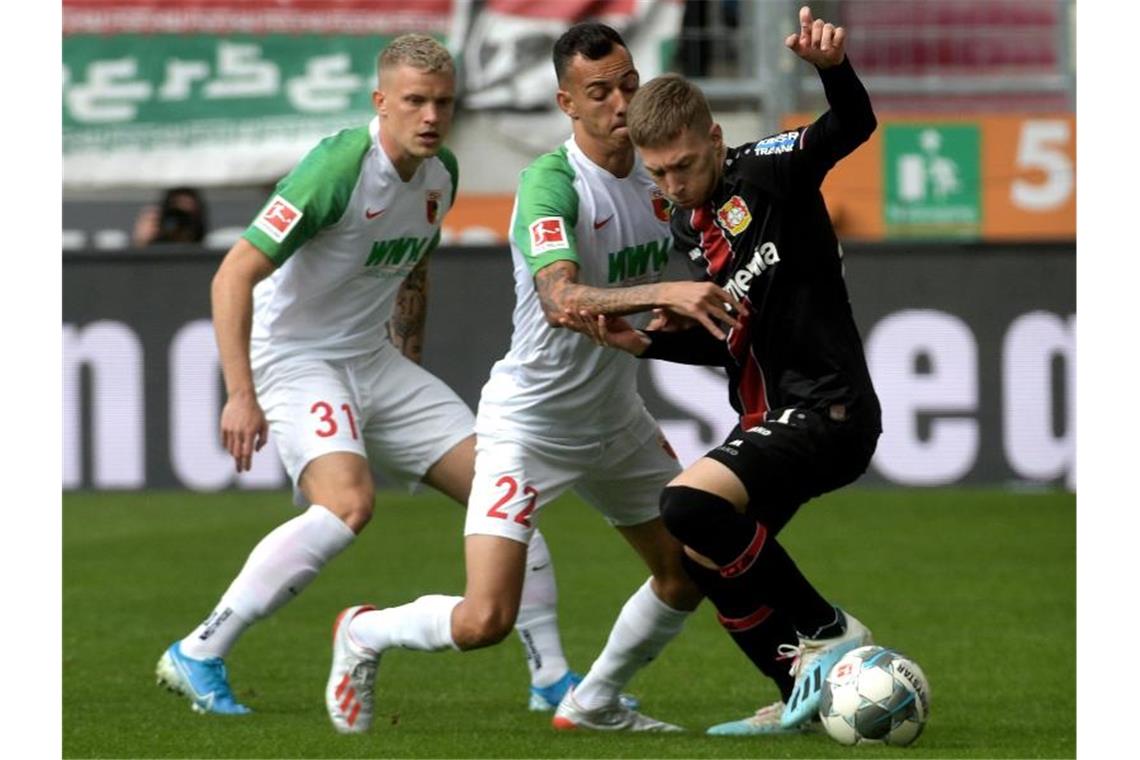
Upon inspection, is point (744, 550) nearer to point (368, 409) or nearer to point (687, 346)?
point (687, 346)

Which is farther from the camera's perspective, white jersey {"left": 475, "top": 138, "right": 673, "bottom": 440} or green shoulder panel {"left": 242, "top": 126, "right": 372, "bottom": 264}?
green shoulder panel {"left": 242, "top": 126, "right": 372, "bottom": 264}

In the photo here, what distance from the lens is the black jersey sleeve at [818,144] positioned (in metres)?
5.22

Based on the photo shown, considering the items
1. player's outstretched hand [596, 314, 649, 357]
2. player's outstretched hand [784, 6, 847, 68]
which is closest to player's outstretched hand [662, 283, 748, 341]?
player's outstretched hand [596, 314, 649, 357]

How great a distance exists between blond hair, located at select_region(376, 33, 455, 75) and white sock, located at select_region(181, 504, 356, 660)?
4.50ft

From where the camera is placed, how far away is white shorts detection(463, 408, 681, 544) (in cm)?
602

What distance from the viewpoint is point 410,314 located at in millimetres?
7078

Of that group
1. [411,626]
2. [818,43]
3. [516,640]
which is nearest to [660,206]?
[818,43]

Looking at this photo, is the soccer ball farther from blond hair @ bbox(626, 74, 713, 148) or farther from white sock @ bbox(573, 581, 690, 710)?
blond hair @ bbox(626, 74, 713, 148)

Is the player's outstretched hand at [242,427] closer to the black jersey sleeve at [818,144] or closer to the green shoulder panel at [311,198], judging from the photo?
the green shoulder panel at [311,198]

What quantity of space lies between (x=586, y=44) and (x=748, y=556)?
1468 millimetres

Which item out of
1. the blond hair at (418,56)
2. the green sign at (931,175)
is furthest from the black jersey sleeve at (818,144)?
the green sign at (931,175)

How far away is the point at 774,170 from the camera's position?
5480 mm
